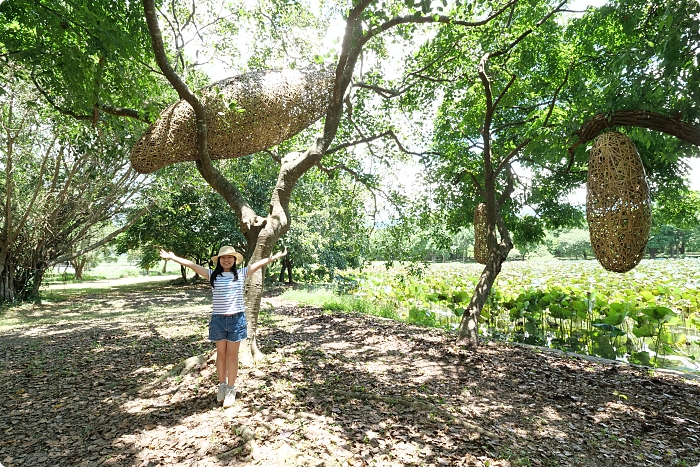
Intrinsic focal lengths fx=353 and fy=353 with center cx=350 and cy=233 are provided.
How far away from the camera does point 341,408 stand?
12.9 ft

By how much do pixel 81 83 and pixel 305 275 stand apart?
1568cm

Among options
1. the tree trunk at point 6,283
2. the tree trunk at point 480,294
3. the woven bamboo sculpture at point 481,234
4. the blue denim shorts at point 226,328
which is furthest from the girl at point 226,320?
the tree trunk at point 6,283

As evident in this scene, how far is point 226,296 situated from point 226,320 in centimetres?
26

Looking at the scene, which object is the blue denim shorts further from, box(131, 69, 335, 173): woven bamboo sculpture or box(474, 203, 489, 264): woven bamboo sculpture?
box(474, 203, 489, 264): woven bamboo sculpture

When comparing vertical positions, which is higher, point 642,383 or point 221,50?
point 221,50

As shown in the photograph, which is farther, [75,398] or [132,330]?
[132,330]

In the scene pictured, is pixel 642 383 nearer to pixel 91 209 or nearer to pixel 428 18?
pixel 428 18

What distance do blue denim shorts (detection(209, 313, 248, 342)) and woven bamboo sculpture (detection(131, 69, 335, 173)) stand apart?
1913mm

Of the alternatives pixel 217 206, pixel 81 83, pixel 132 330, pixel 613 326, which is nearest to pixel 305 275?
pixel 217 206

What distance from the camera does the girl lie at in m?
3.84

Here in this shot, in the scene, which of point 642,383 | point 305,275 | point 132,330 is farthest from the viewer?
point 305,275

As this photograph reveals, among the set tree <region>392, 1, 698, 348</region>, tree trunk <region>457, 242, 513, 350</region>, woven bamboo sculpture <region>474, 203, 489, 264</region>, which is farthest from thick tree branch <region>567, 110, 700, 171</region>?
woven bamboo sculpture <region>474, 203, 489, 264</region>

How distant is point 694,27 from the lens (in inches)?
136

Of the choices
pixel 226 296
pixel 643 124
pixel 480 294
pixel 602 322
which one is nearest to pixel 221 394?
pixel 226 296
